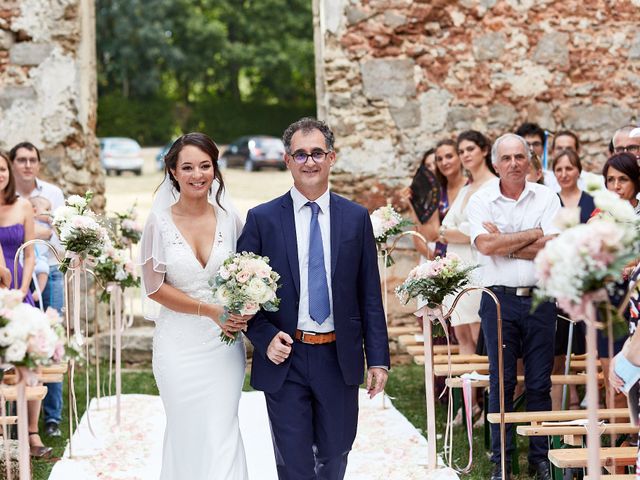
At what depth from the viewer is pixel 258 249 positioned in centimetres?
475

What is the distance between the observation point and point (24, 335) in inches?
142

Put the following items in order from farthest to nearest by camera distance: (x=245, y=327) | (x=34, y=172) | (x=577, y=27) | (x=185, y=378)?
(x=577, y=27) → (x=34, y=172) → (x=185, y=378) → (x=245, y=327)

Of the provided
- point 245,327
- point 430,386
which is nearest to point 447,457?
point 430,386

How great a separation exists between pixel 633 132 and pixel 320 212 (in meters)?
2.85

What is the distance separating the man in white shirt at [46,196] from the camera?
25.4ft

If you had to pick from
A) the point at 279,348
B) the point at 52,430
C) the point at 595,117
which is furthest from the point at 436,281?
the point at 595,117

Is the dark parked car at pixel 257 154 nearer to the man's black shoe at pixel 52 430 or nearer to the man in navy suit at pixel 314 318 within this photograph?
the man's black shoe at pixel 52 430

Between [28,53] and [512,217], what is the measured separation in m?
5.83

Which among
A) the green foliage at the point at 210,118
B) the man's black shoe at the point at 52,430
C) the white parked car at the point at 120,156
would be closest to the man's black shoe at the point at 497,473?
the man's black shoe at the point at 52,430

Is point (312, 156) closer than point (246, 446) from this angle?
Yes

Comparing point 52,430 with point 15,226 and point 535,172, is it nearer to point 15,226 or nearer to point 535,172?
point 15,226

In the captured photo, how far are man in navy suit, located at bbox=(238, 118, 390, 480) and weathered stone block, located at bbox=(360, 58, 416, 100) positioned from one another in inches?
214

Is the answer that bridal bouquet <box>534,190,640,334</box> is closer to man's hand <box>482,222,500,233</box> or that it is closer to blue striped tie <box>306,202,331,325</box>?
blue striped tie <box>306,202,331,325</box>

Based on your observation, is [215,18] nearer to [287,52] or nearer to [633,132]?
[287,52]
